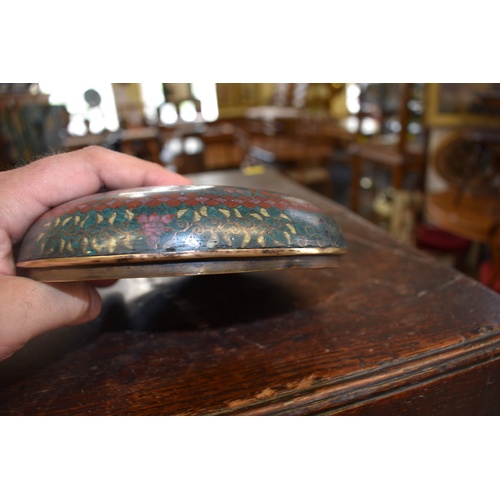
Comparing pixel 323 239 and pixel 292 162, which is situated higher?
pixel 323 239

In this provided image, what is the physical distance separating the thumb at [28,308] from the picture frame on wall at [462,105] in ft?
7.15

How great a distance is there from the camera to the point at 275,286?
0.58 m

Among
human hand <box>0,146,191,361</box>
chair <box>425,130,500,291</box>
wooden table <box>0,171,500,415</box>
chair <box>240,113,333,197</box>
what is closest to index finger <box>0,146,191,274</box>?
human hand <box>0,146,191,361</box>

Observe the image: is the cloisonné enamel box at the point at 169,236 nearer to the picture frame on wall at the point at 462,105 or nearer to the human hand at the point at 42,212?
the human hand at the point at 42,212

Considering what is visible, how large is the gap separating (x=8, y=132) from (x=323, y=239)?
45.4 inches

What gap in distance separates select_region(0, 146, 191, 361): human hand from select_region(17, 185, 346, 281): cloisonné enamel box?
0.03 metres

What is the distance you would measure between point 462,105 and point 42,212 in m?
2.48

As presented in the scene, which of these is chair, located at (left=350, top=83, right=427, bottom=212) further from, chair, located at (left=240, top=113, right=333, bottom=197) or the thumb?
the thumb

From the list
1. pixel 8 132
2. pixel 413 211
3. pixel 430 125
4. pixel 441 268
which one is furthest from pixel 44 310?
pixel 430 125

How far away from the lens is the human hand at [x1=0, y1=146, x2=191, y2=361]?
0.38 metres

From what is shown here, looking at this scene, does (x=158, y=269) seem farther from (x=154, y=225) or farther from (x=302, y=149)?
(x=302, y=149)

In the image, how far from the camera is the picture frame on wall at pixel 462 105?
6.85ft

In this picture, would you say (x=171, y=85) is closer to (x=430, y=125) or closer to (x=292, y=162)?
(x=292, y=162)

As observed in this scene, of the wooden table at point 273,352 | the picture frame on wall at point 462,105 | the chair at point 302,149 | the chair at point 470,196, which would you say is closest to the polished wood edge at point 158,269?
the wooden table at point 273,352
